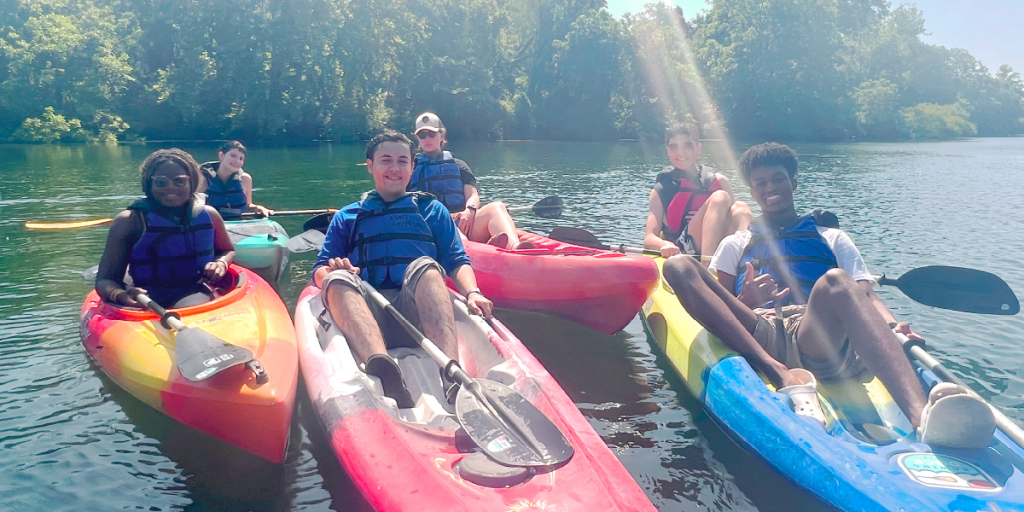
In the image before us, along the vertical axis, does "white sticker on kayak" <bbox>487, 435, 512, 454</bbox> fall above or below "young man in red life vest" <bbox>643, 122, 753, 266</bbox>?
below

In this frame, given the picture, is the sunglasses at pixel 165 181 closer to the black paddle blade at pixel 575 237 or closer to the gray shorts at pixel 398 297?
the gray shorts at pixel 398 297

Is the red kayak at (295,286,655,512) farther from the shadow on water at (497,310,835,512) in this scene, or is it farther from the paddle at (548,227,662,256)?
the paddle at (548,227,662,256)

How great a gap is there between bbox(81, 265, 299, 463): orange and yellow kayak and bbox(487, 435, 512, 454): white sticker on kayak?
3.32ft

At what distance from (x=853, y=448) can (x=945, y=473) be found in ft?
0.96

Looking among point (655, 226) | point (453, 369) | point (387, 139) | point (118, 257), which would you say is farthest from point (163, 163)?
point (655, 226)

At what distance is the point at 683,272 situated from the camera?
3.37 m

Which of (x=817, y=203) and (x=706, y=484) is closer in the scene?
(x=706, y=484)

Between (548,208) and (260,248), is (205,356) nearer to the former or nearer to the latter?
(260,248)

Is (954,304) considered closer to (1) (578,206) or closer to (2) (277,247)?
(2) (277,247)

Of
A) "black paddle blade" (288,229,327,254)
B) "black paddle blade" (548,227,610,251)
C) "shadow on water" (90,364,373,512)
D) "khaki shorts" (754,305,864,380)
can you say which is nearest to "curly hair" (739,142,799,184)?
"khaki shorts" (754,305,864,380)

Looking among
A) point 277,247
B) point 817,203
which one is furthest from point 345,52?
point 277,247

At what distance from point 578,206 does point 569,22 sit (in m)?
32.0

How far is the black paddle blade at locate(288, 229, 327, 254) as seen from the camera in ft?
21.0

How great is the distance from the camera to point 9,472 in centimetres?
310
